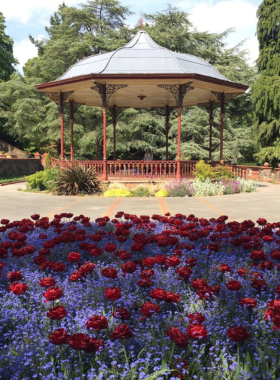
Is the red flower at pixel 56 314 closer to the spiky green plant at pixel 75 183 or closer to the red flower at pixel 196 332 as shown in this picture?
the red flower at pixel 196 332

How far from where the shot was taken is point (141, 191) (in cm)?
1198

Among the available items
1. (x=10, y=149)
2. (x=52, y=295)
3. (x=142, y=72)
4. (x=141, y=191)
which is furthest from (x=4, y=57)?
(x=52, y=295)

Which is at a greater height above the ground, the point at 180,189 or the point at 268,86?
the point at 268,86

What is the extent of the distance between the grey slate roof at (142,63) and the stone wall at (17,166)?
32.7 feet

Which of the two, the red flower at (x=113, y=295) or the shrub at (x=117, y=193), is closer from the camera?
the red flower at (x=113, y=295)

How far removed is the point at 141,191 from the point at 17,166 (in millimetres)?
14175

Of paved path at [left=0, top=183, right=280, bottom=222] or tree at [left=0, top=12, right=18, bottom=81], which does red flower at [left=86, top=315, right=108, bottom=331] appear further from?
tree at [left=0, top=12, right=18, bottom=81]

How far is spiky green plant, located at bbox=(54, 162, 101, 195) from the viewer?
11789 millimetres

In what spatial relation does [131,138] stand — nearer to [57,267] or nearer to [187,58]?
[187,58]

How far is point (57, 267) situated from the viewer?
2.40 meters

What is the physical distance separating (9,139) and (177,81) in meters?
25.1

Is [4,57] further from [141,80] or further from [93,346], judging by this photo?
[93,346]

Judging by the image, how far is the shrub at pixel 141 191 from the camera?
11780 millimetres

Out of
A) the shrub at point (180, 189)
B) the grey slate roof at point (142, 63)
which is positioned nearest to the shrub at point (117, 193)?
the shrub at point (180, 189)
